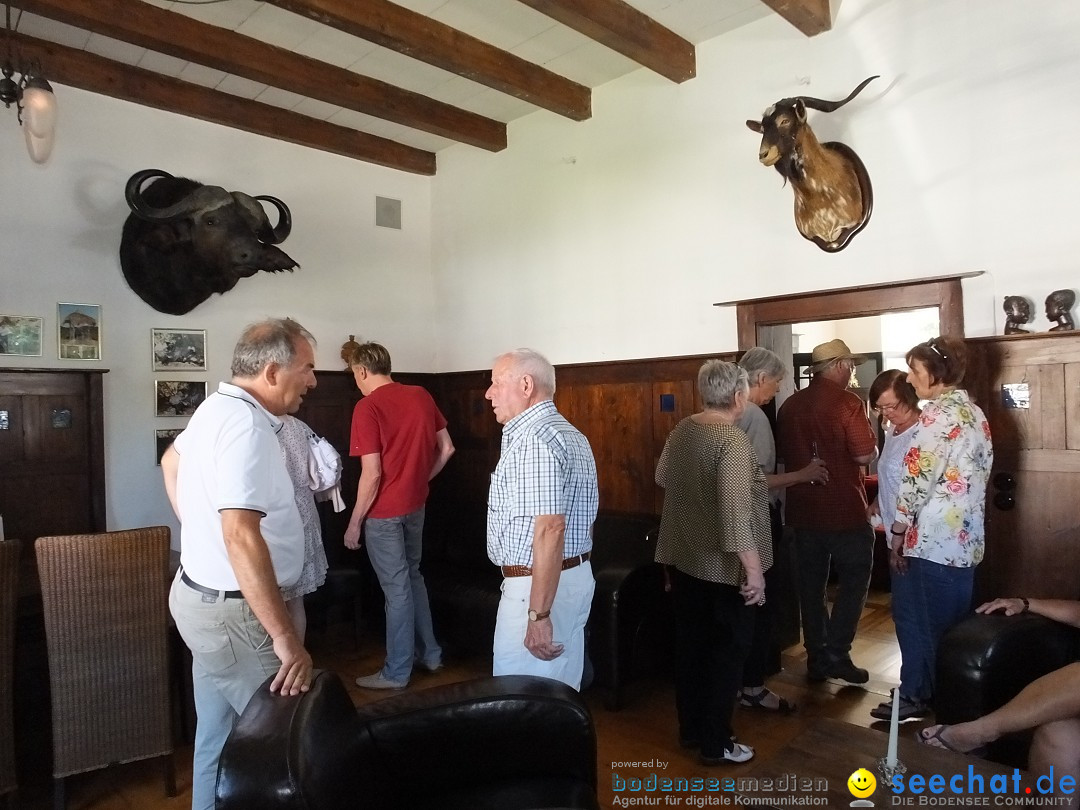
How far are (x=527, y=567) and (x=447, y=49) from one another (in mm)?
2928

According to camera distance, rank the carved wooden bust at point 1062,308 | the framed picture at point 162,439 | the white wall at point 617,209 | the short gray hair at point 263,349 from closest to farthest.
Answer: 1. the short gray hair at point 263,349
2. the carved wooden bust at point 1062,308
3. the white wall at point 617,209
4. the framed picture at point 162,439

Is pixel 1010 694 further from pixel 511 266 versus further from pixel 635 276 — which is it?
pixel 511 266

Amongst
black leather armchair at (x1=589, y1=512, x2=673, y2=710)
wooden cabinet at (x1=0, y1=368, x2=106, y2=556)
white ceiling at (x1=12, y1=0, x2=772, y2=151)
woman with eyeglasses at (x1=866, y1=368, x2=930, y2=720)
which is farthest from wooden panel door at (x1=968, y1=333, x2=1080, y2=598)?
wooden cabinet at (x1=0, y1=368, x2=106, y2=556)

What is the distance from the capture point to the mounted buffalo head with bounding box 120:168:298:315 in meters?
4.19

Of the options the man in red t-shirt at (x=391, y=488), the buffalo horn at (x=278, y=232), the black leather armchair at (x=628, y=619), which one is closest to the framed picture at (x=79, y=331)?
the buffalo horn at (x=278, y=232)

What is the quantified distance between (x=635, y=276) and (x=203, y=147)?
2879 mm

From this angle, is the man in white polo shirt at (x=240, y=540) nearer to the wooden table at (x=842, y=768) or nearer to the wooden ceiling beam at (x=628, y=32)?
the wooden table at (x=842, y=768)

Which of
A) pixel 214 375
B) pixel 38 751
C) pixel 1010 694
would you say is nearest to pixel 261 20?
pixel 214 375

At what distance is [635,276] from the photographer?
4.49 meters

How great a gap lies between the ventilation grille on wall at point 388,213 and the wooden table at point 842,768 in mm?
4658

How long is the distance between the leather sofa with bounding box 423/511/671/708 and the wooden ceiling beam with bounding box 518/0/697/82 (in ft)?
8.16

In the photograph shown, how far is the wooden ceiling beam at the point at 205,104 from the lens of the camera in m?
3.99

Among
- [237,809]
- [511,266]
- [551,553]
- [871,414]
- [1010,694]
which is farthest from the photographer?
[871,414]

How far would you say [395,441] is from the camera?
366cm
